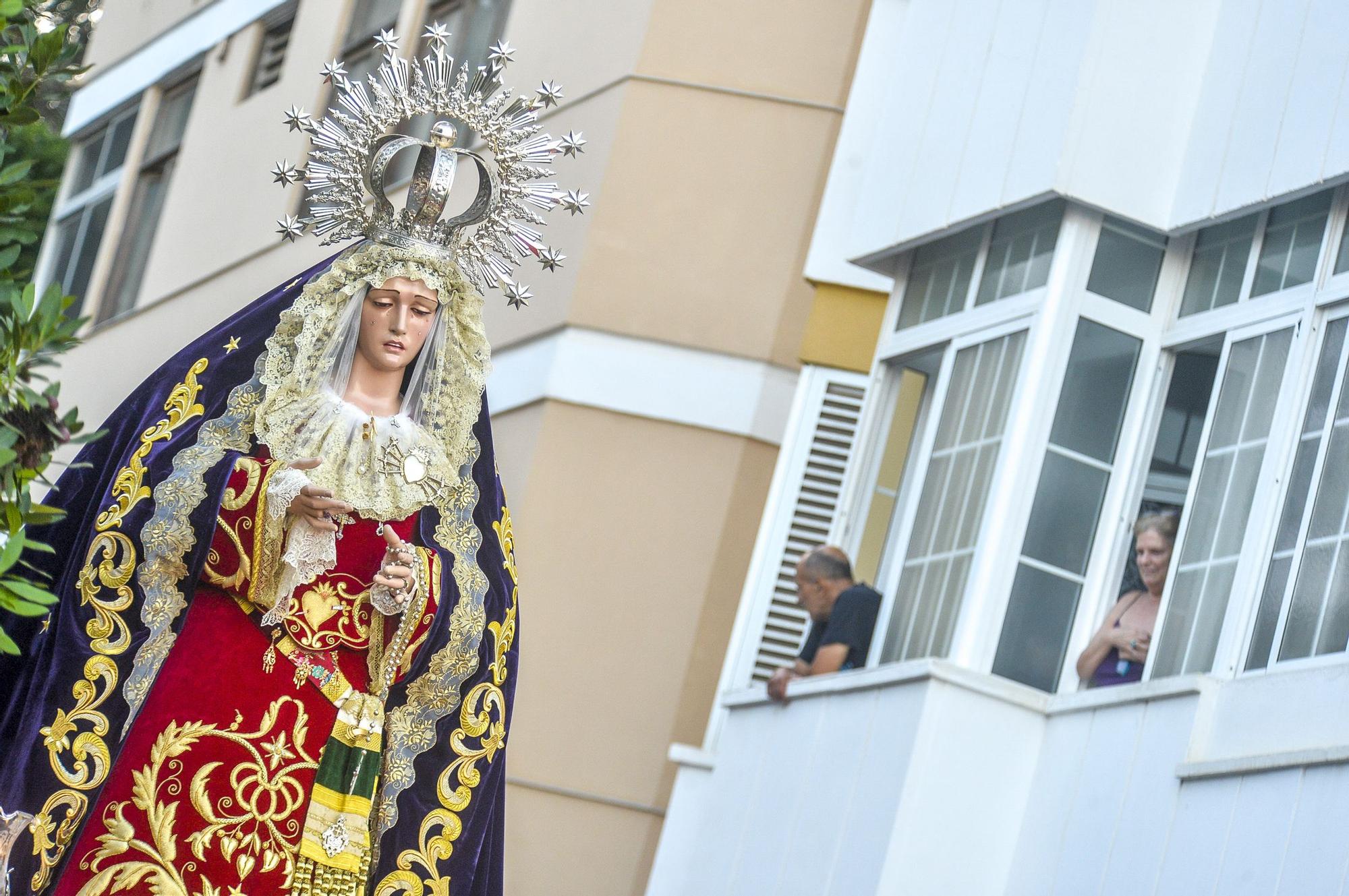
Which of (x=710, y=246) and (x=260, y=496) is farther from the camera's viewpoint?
(x=710, y=246)

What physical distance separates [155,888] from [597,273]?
6508 millimetres

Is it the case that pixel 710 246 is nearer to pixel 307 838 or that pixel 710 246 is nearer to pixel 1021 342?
pixel 1021 342

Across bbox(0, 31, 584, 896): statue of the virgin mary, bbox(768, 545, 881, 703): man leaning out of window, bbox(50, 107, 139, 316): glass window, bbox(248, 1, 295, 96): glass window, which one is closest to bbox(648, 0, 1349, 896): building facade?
bbox(768, 545, 881, 703): man leaning out of window

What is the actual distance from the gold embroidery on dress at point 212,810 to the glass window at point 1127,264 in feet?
14.1

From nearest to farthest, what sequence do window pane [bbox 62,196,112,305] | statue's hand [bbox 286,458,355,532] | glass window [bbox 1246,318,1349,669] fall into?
statue's hand [bbox 286,458,355,532]
glass window [bbox 1246,318,1349,669]
window pane [bbox 62,196,112,305]

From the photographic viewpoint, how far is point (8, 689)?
5246 millimetres

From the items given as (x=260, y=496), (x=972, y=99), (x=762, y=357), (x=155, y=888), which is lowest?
(x=155, y=888)

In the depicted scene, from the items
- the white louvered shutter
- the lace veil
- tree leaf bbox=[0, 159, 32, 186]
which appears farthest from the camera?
the white louvered shutter

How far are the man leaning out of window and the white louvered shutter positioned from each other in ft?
4.46

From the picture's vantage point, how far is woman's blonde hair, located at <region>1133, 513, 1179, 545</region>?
26.1 ft

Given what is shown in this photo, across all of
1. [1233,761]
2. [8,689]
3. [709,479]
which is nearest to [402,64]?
[8,689]

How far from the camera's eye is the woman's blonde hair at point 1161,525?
7.95m

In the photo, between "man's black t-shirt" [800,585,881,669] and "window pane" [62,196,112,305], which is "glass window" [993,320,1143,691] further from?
"window pane" [62,196,112,305]

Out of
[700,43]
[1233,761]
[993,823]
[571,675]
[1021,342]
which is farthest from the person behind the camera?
[700,43]
